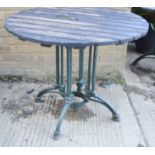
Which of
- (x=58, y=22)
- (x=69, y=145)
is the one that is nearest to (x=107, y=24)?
(x=58, y=22)

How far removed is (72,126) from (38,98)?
564mm

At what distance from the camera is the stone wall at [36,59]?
→ 11.7 feet

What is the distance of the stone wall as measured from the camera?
3.56 meters

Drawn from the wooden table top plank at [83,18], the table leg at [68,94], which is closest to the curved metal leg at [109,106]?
the table leg at [68,94]

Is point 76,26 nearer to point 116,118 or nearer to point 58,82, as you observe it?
point 58,82

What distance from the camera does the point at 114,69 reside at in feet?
12.1

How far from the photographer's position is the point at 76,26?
2.45m

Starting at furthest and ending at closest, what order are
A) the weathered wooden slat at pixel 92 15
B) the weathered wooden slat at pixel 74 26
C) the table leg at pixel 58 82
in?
1. the table leg at pixel 58 82
2. the weathered wooden slat at pixel 92 15
3. the weathered wooden slat at pixel 74 26

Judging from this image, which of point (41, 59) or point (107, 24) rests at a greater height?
point (107, 24)

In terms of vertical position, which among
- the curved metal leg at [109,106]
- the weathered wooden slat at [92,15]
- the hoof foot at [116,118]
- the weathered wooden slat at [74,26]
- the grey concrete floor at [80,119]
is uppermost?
the weathered wooden slat at [74,26]

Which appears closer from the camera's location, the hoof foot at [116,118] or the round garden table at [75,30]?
the round garden table at [75,30]

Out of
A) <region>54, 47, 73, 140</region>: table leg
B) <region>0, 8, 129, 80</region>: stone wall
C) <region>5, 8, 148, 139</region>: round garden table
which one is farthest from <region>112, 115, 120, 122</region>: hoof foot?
<region>0, 8, 129, 80</region>: stone wall

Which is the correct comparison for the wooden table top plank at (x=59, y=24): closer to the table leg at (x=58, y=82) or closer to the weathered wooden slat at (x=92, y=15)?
the weathered wooden slat at (x=92, y=15)

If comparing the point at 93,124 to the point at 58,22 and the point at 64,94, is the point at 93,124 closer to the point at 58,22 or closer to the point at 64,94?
the point at 64,94
